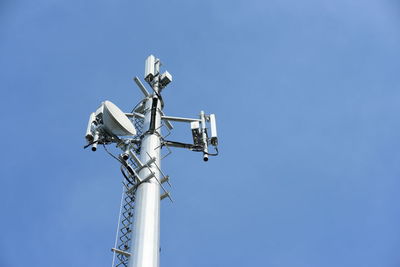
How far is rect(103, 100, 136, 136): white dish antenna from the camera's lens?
9.95 m

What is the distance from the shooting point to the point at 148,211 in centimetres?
873

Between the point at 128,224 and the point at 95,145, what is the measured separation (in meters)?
1.82

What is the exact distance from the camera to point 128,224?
9734mm

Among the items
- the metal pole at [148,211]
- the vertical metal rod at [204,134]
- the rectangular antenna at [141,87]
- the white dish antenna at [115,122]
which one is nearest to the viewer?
the metal pole at [148,211]

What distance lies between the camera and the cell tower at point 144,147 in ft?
27.6

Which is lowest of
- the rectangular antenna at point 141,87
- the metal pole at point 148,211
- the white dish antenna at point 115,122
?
the metal pole at point 148,211

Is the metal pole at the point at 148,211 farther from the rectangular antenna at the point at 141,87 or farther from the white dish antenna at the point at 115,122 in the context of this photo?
the rectangular antenna at the point at 141,87

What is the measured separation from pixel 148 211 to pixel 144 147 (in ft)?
6.26

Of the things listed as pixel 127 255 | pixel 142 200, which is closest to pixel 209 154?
pixel 142 200

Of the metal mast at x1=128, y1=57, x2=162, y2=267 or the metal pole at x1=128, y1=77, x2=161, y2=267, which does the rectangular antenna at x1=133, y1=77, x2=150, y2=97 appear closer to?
the metal mast at x1=128, y1=57, x2=162, y2=267

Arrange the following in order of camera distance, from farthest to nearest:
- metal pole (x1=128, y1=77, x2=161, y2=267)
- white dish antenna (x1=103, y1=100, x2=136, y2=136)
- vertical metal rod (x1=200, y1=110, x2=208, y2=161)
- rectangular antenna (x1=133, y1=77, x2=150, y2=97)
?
rectangular antenna (x1=133, y1=77, x2=150, y2=97)
vertical metal rod (x1=200, y1=110, x2=208, y2=161)
white dish antenna (x1=103, y1=100, x2=136, y2=136)
metal pole (x1=128, y1=77, x2=161, y2=267)

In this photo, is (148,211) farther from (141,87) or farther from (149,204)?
(141,87)

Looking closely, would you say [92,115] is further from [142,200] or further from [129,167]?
[142,200]

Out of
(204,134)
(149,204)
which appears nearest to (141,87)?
(204,134)
